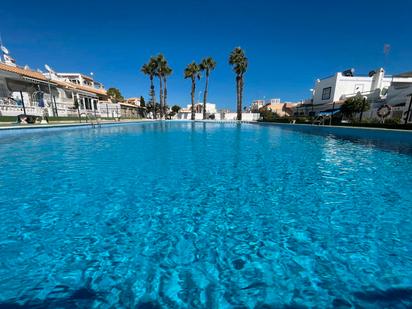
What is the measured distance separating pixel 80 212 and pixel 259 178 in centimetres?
456

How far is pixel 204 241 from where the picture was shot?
308cm

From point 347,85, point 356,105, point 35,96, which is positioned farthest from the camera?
point 347,85

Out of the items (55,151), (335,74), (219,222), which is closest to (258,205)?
(219,222)

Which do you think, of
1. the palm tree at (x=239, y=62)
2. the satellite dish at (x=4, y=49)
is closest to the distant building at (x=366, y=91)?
the palm tree at (x=239, y=62)

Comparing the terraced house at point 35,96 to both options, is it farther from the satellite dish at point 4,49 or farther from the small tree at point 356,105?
the small tree at point 356,105

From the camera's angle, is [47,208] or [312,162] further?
[312,162]

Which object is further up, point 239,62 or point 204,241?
point 239,62

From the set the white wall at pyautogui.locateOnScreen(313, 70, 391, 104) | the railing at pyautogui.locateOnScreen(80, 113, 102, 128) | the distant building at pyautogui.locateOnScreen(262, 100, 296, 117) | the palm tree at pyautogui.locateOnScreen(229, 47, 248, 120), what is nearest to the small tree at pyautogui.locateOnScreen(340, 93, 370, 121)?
the white wall at pyautogui.locateOnScreen(313, 70, 391, 104)

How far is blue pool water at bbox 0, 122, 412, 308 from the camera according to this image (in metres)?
2.19

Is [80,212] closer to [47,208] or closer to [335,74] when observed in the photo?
[47,208]

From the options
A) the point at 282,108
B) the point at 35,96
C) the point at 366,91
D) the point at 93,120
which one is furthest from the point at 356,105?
the point at 35,96

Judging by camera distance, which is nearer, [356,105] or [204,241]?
[204,241]

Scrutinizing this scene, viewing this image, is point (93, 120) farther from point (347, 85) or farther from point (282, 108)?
point (282, 108)

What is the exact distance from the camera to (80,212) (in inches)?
154
